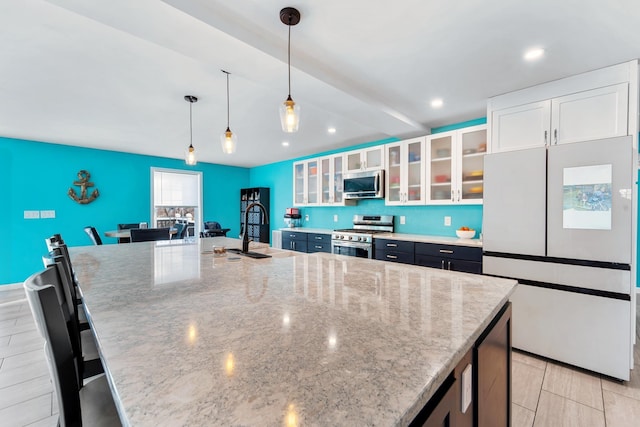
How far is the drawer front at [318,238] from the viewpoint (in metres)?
4.83

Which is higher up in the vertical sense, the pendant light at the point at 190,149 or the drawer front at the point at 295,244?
the pendant light at the point at 190,149

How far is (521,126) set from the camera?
9.07 feet

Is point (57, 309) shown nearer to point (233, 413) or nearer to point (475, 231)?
point (233, 413)

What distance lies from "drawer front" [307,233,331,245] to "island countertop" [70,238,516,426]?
3.32 meters

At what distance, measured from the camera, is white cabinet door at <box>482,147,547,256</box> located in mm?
2467

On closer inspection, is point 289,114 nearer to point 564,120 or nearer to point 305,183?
point 564,120

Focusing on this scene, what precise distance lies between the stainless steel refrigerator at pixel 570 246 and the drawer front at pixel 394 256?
103 cm

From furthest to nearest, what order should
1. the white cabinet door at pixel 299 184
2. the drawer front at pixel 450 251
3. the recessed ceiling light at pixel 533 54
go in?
1. the white cabinet door at pixel 299 184
2. the drawer front at pixel 450 251
3. the recessed ceiling light at pixel 533 54

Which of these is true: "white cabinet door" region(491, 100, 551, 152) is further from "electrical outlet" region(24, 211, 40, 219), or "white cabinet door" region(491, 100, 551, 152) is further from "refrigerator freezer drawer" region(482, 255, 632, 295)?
"electrical outlet" region(24, 211, 40, 219)

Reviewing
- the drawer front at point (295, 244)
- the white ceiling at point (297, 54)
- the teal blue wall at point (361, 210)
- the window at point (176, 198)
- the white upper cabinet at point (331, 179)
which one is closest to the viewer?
the white ceiling at point (297, 54)

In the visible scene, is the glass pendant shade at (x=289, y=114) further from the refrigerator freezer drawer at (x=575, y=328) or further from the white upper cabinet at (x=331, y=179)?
the white upper cabinet at (x=331, y=179)

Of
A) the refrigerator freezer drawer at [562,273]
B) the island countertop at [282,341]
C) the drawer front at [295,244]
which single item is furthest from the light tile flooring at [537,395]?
the drawer front at [295,244]

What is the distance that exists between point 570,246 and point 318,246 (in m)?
3.41

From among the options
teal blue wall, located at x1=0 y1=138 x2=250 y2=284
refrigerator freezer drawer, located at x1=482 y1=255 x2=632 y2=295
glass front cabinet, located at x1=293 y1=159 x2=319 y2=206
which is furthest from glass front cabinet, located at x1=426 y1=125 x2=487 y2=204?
teal blue wall, located at x1=0 y1=138 x2=250 y2=284
